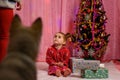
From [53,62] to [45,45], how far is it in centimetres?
100

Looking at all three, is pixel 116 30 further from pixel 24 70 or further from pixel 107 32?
pixel 24 70

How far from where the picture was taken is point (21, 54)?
101cm

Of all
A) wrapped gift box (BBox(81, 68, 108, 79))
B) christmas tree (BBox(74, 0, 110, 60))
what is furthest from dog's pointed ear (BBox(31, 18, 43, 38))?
christmas tree (BBox(74, 0, 110, 60))

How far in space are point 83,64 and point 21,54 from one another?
2.26m

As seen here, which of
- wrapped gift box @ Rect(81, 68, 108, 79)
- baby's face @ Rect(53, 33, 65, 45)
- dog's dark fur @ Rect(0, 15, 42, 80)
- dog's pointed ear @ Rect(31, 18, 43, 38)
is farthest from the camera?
baby's face @ Rect(53, 33, 65, 45)

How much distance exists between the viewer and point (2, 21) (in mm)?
1840

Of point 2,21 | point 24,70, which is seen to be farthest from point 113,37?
point 24,70

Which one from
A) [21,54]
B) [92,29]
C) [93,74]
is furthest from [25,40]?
[92,29]

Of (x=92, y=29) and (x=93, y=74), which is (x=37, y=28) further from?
(x=92, y=29)

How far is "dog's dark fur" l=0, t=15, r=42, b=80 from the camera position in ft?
3.04

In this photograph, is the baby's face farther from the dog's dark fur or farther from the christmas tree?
the dog's dark fur

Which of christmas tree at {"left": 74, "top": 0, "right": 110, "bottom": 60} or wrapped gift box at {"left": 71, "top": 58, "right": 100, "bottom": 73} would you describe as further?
christmas tree at {"left": 74, "top": 0, "right": 110, "bottom": 60}

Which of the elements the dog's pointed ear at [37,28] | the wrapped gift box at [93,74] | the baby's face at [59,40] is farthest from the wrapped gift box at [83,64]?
the dog's pointed ear at [37,28]

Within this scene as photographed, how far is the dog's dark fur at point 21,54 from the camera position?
927 mm
